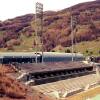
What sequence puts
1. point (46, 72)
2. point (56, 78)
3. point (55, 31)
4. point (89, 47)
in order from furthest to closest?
point (55, 31)
point (89, 47)
point (56, 78)
point (46, 72)

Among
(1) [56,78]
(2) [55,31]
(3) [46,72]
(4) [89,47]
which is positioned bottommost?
→ (1) [56,78]

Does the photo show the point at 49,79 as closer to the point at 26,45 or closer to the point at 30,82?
the point at 30,82

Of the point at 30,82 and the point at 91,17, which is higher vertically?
the point at 91,17

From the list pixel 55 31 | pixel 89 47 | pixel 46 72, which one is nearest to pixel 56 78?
pixel 46 72

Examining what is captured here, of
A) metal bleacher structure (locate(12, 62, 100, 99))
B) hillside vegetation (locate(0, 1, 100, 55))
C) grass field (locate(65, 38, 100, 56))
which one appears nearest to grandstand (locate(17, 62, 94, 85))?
metal bleacher structure (locate(12, 62, 100, 99))

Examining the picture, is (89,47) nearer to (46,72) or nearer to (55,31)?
(55,31)

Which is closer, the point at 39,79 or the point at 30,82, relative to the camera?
the point at 30,82

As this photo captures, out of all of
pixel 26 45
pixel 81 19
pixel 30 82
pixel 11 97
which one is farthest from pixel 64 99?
pixel 81 19

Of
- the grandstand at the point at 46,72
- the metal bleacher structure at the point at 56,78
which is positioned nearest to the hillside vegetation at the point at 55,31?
the metal bleacher structure at the point at 56,78

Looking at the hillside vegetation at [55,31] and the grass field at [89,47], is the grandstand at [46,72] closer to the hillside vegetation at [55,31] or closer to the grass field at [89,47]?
the grass field at [89,47]
